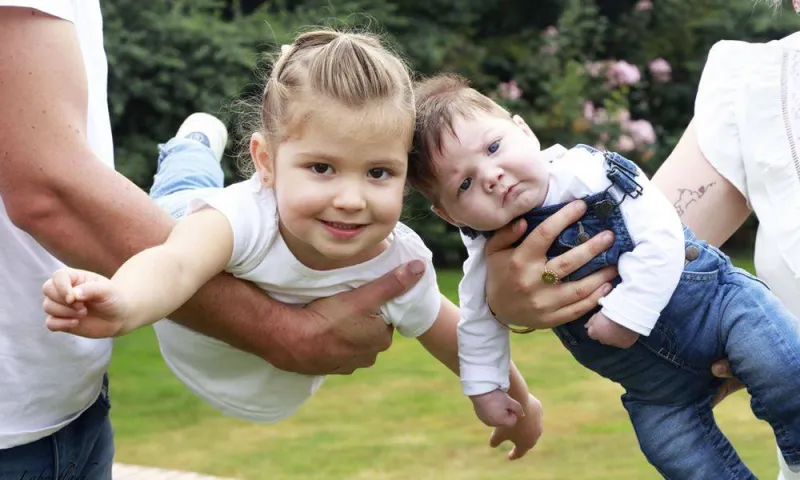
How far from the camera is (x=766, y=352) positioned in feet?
7.93

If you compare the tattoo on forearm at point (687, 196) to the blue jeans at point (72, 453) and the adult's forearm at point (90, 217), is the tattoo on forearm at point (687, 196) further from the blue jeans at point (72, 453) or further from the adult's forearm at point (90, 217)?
the blue jeans at point (72, 453)

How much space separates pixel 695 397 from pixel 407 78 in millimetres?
903

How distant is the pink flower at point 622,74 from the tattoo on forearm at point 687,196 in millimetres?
8408

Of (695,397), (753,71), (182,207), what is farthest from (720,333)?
(182,207)

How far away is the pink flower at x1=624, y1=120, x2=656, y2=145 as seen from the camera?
1057cm

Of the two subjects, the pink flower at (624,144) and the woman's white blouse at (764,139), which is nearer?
the woman's white blouse at (764,139)

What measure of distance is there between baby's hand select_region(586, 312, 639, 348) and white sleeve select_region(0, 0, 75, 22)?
116 cm

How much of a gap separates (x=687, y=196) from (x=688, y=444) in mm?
547

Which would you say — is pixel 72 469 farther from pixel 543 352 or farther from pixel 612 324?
pixel 543 352

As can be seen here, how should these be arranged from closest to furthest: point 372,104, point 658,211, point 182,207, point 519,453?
point 372,104
point 658,211
point 182,207
point 519,453

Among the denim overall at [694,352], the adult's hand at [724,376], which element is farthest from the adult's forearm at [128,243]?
the adult's hand at [724,376]

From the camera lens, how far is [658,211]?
2.47 metres

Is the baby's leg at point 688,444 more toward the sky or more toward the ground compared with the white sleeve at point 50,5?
more toward the ground

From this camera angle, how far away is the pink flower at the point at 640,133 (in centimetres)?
1057
